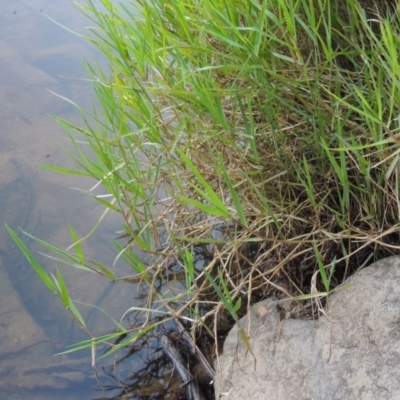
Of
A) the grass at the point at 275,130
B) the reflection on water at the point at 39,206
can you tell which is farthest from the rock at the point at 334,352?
the reflection on water at the point at 39,206

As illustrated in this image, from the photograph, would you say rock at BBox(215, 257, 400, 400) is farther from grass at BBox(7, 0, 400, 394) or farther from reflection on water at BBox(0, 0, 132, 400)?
reflection on water at BBox(0, 0, 132, 400)

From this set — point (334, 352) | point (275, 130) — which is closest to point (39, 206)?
point (275, 130)

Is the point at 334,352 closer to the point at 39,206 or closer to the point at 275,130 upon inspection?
the point at 275,130

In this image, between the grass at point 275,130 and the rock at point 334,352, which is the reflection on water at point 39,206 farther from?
the rock at point 334,352

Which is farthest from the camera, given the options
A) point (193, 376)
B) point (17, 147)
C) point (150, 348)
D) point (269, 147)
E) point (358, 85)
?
point (17, 147)

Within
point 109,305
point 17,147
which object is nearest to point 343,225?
point 109,305

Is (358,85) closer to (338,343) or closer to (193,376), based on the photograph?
(338,343)

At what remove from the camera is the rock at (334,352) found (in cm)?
117

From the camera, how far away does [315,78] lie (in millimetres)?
1300

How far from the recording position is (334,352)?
1.25 meters

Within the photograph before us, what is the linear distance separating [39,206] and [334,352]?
135 centimetres

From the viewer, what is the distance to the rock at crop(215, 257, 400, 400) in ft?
3.85

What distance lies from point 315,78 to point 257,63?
13cm

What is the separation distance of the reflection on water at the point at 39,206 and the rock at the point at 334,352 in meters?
0.48
